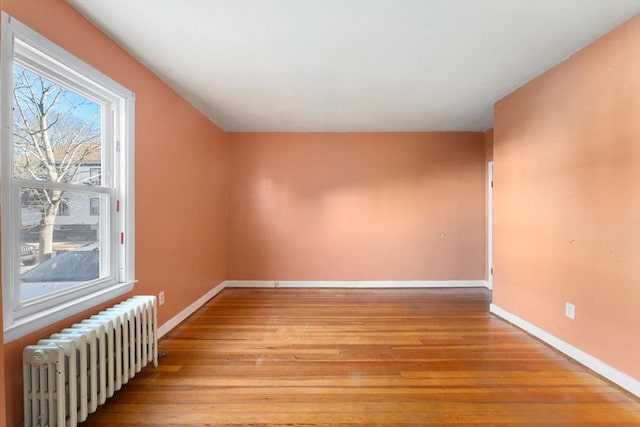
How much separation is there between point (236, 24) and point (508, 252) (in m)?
3.38

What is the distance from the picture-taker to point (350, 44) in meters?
2.07

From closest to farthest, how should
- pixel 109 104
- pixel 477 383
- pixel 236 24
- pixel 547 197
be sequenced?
pixel 236 24, pixel 477 383, pixel 109 104, pixel 547 197

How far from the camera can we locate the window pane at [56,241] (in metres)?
1.55

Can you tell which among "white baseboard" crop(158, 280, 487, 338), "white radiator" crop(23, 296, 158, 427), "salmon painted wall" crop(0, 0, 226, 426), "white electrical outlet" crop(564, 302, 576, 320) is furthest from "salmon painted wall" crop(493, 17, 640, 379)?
"salmon painted wall" crop(0, 0, 226, 426)

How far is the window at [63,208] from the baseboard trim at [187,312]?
4.68 feet

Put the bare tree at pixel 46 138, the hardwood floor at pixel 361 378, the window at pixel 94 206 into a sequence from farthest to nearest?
the window at pixel 94 206, the hardwood floor at pixel 361 378, the bare tree at pixel 46 138

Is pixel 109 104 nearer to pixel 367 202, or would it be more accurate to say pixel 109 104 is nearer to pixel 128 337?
pixel 128 337

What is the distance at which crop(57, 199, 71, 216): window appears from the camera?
175 cm

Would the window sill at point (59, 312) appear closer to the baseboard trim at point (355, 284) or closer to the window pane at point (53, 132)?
the window pane at point (53, 132)

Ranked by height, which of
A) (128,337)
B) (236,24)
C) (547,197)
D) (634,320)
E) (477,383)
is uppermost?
(236,24)

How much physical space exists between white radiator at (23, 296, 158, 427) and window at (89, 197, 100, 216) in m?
0.71

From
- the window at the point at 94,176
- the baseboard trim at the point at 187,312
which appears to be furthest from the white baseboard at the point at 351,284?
the window at the point at 94,176

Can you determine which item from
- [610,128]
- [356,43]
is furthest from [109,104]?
[610,128]

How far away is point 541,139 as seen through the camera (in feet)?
8.67
